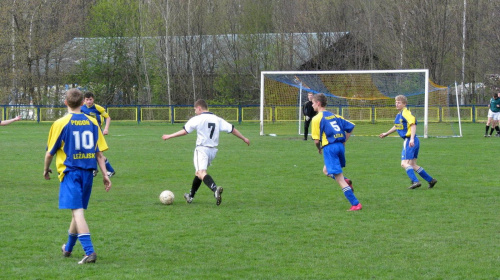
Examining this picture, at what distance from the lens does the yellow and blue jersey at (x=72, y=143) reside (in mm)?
5707

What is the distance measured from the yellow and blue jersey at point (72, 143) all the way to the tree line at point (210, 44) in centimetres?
3662

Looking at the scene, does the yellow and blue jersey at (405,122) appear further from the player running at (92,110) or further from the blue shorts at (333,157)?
the player running at (92,110)

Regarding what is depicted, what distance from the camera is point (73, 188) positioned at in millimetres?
5699

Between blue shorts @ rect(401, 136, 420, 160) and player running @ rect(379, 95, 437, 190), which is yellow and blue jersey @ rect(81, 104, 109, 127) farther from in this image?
blue shorts @ rect(401, 136, 420, 160)

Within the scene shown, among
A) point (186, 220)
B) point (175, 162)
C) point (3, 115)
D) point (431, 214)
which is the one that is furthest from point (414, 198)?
point (3, 115)

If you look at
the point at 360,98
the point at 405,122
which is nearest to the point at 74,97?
the point at 405,122

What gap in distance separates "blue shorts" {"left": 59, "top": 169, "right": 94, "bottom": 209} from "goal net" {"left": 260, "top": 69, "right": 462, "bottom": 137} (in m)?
20.0

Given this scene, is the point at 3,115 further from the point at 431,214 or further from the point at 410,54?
the point at 431,214

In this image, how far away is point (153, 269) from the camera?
5.58 metres

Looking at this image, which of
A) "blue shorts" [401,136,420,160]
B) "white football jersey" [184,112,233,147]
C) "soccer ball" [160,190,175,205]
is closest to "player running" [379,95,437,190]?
"blue shorts" [401,136,420,160]

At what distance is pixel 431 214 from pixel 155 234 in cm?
363

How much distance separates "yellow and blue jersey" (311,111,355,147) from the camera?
8.59 m

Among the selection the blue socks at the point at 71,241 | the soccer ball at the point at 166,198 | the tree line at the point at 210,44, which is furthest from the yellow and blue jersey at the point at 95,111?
the tree line at the point at 210,44

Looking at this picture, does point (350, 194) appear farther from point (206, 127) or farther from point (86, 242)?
point (86, 242)
